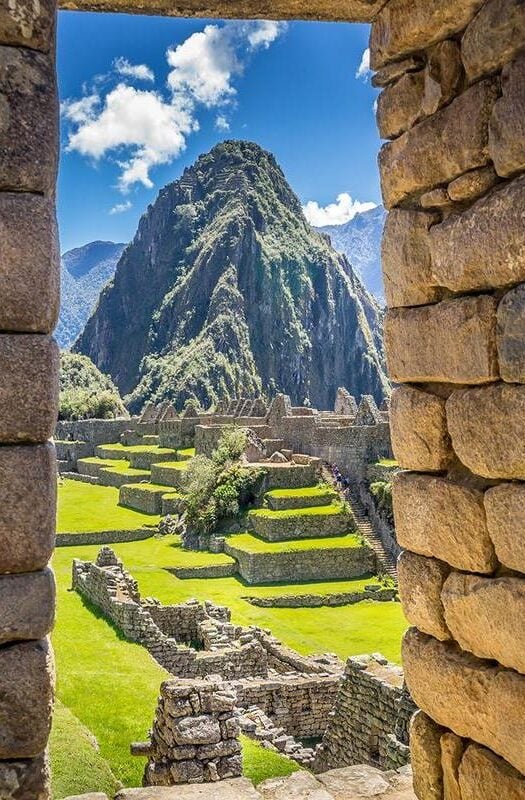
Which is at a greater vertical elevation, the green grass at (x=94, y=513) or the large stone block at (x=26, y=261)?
the large stone block at (x=26, y=261)

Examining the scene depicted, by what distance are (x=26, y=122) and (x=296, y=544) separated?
2846cm

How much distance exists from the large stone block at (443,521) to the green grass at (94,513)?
32.2 metres

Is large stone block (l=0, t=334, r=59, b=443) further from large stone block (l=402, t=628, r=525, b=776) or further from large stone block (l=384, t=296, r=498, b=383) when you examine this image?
large stone block (l=402, t=628, r=525, b=776)

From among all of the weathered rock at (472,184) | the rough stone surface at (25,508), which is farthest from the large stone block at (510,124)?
the rough stone surface at (25,508)

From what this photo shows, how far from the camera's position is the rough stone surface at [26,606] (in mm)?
3281

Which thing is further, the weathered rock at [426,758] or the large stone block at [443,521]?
the weathered rock at [426,758]

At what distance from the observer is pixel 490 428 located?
3523 mm

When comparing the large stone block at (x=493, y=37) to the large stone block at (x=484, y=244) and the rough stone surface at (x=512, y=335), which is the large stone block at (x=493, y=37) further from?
the rough stone surface at (x=512, y=335)

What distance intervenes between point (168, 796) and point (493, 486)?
110 inches

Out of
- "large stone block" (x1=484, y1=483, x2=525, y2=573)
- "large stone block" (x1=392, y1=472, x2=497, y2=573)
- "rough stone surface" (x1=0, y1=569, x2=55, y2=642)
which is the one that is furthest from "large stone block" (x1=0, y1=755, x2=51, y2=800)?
"large stone block" (x1=484, y1=483, x2=525, y2=573)

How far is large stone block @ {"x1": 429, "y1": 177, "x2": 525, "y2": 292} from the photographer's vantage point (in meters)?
3.35

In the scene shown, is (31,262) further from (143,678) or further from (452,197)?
(143,678)

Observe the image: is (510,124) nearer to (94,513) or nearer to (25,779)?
(25,779)

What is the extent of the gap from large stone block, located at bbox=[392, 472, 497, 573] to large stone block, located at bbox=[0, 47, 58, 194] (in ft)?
7.24
